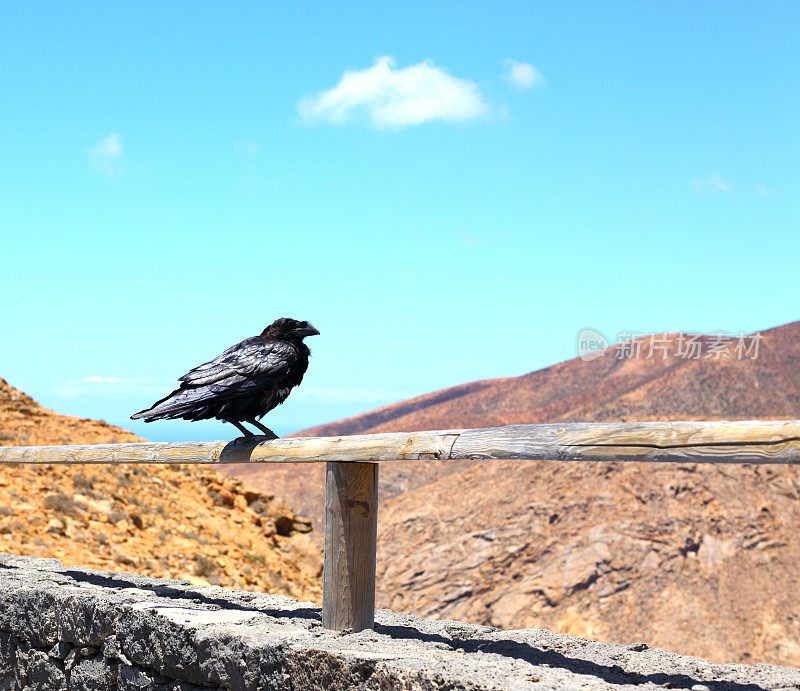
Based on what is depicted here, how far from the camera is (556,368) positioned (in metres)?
47.5

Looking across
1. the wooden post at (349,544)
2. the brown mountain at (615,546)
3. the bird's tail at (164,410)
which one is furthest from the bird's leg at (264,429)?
the brown mountain at (615,546)

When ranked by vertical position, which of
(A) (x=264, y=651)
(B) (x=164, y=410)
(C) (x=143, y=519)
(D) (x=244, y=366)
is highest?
(D) (x=244, y=366)

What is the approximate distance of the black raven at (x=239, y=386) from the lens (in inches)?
191

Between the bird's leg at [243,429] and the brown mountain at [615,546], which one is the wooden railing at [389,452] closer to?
the bird's leg at [243,429]

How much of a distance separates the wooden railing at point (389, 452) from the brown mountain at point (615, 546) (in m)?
16.7

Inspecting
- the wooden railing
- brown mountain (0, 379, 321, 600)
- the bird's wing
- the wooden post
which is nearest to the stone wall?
the wooden post

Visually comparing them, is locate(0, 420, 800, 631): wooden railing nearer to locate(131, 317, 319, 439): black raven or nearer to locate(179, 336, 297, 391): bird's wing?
locate(131, 317, 319, 439): black raven

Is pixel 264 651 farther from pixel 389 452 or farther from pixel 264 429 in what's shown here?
pixel 264 429

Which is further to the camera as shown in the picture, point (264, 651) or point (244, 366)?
point (244, 366)

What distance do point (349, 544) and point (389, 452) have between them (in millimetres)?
595

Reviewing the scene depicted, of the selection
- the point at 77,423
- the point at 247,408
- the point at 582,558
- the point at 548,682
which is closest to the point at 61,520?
the point at 77,423

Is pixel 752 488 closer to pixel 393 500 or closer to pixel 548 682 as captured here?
pixel 393 500

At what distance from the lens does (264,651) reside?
3.71m

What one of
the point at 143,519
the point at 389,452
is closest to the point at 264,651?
the point at 389,452
